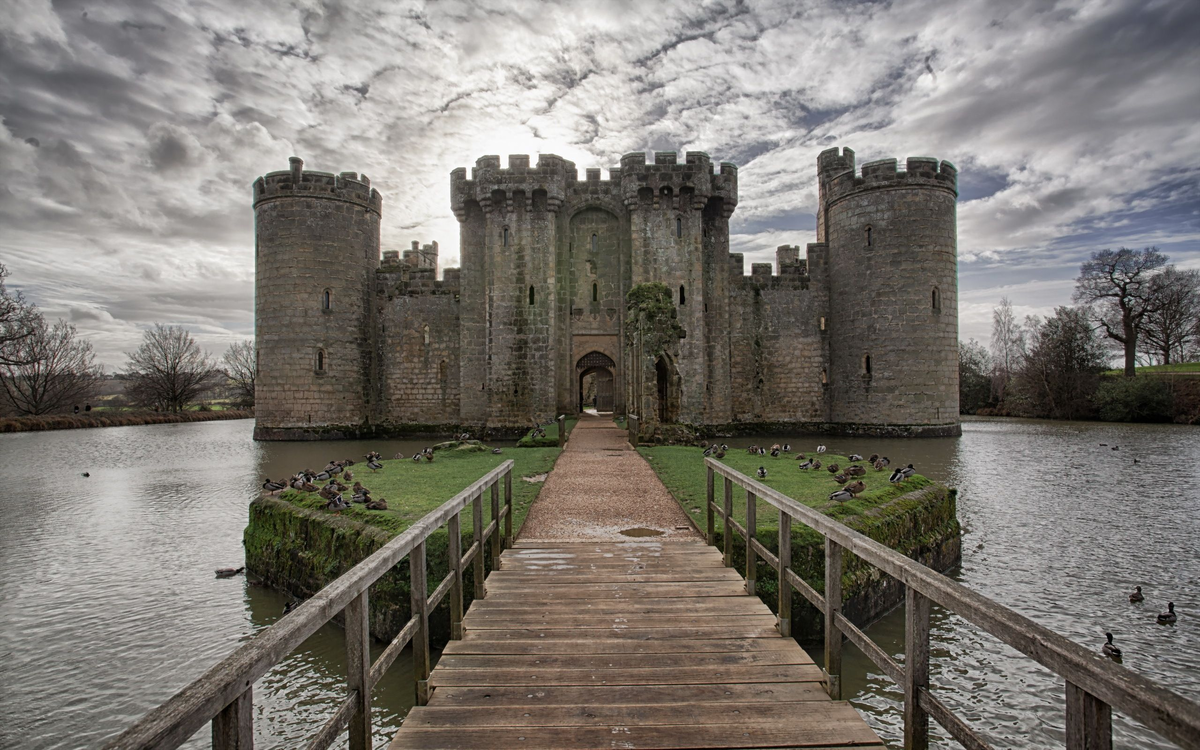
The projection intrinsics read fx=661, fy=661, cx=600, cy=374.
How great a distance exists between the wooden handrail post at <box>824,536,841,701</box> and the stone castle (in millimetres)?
20324

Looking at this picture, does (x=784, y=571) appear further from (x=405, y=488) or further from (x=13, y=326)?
(x=13, y=326)

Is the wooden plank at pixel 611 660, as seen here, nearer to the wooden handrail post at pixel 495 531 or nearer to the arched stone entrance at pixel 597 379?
the wooden handrail post at pixel 495 531

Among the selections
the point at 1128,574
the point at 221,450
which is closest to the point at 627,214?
the point at 221,450

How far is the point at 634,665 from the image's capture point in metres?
4.20

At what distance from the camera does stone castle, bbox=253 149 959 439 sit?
2591 centimetres

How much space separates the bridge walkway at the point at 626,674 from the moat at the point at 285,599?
1440 mm

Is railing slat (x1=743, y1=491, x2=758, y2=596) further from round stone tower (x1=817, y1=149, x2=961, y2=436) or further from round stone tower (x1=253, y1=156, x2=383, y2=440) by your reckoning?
round stone tower (x1=253, y1=156, x2=383, y2=440)

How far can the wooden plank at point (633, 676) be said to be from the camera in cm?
399

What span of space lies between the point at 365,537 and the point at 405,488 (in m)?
3.13

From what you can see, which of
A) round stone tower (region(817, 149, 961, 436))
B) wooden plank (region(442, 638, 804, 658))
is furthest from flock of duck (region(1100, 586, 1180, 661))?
round stone tower (region(817, 149, 961, 436))

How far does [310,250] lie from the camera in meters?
26.7

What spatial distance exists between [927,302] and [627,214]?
1230cm

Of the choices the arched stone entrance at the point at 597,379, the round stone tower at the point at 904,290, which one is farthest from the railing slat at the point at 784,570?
the round stone tower at the point at 904,290

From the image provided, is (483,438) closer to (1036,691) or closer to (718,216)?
(718,216)
